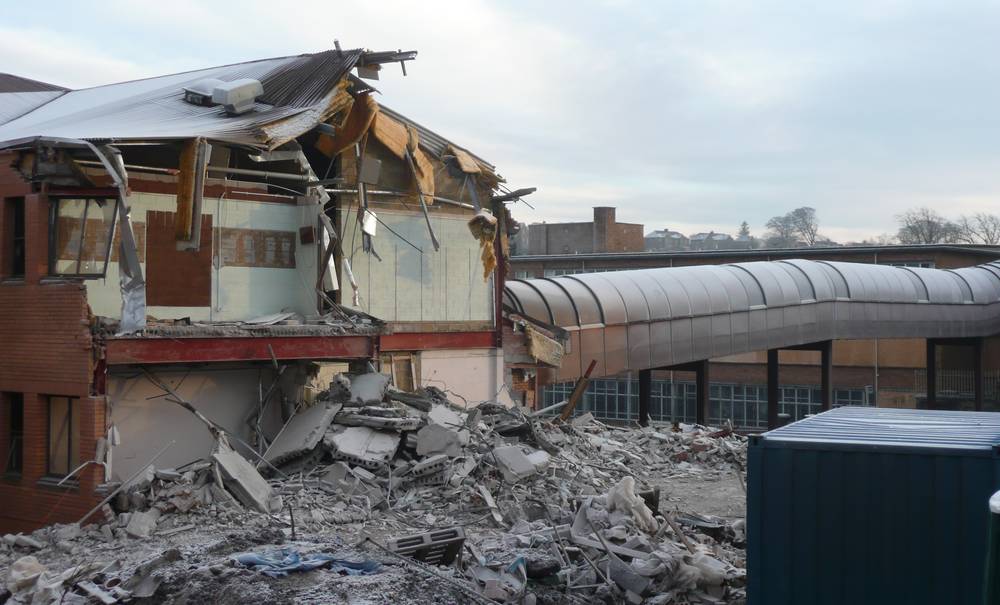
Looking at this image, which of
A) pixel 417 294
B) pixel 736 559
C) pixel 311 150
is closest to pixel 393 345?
pixel 417 294

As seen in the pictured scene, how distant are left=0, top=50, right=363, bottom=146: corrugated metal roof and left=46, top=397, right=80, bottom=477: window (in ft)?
12.9

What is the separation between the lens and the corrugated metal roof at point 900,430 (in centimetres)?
827

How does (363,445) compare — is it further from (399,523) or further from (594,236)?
(594,236)

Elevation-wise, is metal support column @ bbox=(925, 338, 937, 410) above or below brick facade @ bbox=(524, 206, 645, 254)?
below

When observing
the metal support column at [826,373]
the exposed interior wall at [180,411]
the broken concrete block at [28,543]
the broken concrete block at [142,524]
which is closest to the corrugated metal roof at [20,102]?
the exposed interior wall at [180,411]

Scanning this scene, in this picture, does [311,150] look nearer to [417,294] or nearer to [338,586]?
[417,294]

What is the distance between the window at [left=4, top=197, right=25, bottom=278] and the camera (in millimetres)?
14778

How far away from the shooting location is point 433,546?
10250mm

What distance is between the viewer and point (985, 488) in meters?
7.71

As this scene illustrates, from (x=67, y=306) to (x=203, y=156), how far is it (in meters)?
2.87

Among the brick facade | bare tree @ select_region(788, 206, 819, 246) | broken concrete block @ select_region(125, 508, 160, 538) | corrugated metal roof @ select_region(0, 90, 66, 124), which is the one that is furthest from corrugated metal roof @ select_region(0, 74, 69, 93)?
bare tree @ select_region(788, 206, 819, 246)

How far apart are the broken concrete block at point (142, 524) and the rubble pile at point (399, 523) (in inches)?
1.0

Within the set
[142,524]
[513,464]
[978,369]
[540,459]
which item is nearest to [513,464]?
[513,464]

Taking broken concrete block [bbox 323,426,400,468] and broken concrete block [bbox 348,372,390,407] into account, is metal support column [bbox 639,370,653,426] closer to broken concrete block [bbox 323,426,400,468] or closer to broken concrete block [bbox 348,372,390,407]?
broken concrete block [bbox 348,372,390,407]
